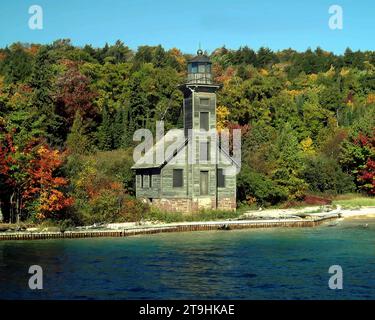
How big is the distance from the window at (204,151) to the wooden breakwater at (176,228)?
21.9 feet

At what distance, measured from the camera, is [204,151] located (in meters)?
49.0

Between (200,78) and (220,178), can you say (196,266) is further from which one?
(200,78)

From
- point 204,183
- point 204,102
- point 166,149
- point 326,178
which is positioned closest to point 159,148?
point 166,149

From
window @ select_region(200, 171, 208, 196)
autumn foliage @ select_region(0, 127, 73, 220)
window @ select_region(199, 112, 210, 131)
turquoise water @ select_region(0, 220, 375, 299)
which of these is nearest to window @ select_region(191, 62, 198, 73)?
window @ select_region(199, 112, 210, 131)

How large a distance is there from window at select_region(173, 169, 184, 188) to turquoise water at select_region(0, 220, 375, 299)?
831 centimetres

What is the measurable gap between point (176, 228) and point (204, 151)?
8.51 meters

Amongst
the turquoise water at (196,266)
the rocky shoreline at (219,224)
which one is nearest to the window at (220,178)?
the rocky shoreline at (219,224)

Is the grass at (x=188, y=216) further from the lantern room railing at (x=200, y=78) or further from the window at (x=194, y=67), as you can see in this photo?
the window at (x=194, y=67)

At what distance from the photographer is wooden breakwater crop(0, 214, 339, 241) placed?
37.8 m

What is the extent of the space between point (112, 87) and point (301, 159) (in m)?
34.8

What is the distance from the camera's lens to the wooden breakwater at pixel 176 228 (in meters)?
37.8

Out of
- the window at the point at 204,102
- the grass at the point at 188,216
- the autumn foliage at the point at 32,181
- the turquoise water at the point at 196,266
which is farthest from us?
the window at the point at 204,102

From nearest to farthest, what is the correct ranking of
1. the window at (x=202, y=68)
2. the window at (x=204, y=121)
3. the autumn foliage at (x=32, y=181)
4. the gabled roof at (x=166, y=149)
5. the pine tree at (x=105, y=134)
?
the autumn foliage at (x=32, y=181)
the gabled roof at (x=166, y=149)
the window at (x=204, y=121)
the window at (x=202, y=68)
the pine tree at (x=105, y=134)

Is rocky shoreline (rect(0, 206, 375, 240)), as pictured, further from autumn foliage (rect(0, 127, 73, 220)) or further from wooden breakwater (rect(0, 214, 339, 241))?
autumn foliage (rect(0, 127, 73, 220))
